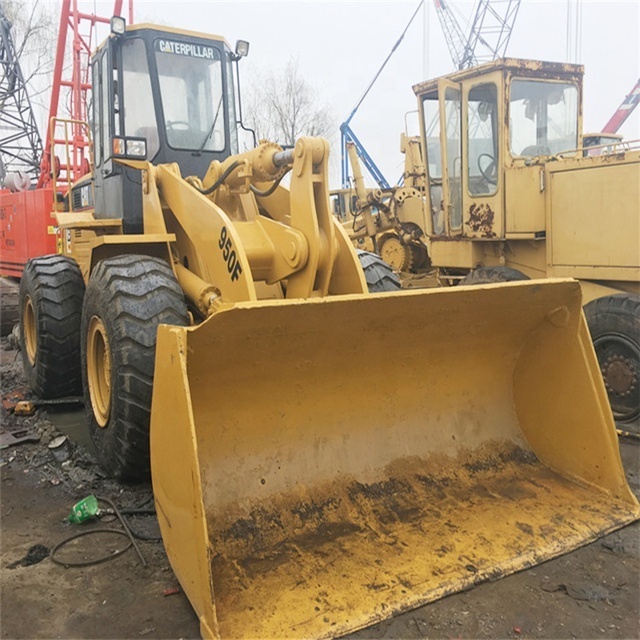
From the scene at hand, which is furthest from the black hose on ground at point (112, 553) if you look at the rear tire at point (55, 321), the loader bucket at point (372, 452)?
the rear tire at point (55, 321)

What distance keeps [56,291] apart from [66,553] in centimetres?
270

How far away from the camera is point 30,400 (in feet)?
18.9

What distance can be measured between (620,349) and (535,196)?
1.79m

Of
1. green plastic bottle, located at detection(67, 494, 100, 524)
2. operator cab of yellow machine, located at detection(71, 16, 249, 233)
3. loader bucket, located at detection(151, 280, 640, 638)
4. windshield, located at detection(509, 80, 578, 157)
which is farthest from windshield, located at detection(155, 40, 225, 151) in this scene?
windshield, located at detection(509, 80, 578, 157)

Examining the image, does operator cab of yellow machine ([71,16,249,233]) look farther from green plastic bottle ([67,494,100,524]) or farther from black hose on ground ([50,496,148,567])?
black hose on ground ([50,496,148,567])

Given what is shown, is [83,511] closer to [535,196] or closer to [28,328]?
[28,328]

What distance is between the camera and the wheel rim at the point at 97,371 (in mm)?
4125

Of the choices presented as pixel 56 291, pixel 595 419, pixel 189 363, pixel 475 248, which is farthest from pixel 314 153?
pixel 475 248

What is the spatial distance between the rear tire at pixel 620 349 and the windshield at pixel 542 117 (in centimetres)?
207

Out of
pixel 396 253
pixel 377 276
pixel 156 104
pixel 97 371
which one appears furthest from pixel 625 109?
pixel 97 371

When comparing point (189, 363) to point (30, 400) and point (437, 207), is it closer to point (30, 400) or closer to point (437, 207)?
point (30, 400)

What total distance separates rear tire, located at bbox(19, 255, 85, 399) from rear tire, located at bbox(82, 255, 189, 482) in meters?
1.40

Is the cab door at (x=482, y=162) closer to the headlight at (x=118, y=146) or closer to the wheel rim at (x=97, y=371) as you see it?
the headlight at (x=118, y=146)

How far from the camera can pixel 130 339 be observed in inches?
140
